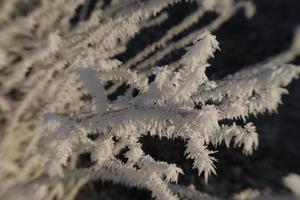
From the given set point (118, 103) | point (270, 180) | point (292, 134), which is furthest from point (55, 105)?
point (292, 134)

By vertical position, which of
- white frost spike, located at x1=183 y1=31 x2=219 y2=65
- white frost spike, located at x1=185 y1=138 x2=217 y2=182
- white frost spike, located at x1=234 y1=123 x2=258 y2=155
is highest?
white frost spike, located at x1=183 y1=31 x2=219 y2=65

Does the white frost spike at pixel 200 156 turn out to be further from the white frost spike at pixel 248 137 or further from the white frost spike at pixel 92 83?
the white frost spike at pixel 92 83

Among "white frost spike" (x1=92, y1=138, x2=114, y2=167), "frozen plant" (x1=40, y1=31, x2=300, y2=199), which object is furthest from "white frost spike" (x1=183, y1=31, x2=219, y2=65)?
"white frost spike" (x1=92, y1=138, x2=114, y2=167)

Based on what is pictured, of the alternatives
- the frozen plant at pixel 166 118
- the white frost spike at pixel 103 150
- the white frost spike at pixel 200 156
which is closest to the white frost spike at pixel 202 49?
the frozen plant at pixel 166 118

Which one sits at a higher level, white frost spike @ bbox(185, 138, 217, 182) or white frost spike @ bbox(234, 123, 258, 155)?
white frost spike @ bbox(234, 123, 258, 155)

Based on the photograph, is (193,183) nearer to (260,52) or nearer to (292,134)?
(292,134)

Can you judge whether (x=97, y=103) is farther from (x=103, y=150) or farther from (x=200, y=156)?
(x=200, y=156)

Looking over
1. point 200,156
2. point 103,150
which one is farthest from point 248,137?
point 103,150

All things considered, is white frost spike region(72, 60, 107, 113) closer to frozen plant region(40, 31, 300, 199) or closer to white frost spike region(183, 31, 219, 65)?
frozen plant region(40, 31, 300, 199)
